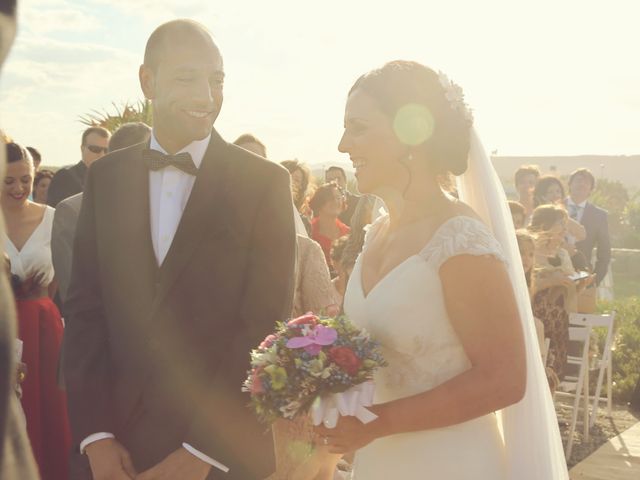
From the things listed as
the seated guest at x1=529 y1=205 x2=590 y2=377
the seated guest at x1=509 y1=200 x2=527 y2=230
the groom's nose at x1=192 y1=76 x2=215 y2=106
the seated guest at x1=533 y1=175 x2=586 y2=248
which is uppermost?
the groom's nose at x1=192 y1=76 x2=215 y2=106

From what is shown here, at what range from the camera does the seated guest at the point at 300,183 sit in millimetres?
7316

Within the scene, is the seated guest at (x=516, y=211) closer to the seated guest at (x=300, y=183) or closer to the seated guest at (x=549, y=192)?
the seated guest at (x=549, y=192)

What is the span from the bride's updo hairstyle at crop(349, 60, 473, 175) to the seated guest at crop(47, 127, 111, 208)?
515cm

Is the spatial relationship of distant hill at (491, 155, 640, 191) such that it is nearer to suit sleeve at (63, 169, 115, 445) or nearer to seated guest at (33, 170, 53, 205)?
seated guest at (33, 170, 53, 205)

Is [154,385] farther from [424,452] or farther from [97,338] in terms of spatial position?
[424,452]

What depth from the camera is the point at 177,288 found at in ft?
10.1

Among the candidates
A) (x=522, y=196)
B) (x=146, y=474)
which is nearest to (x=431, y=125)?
(x=146, y=474)

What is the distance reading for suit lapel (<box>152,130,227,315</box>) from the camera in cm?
307

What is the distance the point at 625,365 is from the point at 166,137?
9587 mm

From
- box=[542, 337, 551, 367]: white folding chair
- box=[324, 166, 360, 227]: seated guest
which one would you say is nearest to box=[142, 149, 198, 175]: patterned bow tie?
box=[542, 337, 551, 367]: white folding chair

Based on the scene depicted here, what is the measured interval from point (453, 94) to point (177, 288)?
3.83 feet

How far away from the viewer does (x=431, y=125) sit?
297cm

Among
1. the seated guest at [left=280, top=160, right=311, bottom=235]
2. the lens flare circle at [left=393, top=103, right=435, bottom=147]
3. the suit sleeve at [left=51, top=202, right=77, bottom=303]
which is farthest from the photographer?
the seated guest at [left=280, top=160, right=311, bottom=235]

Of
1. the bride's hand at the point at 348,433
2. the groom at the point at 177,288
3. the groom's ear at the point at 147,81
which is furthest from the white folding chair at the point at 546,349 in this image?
the groom's ear at the point at 147,81
